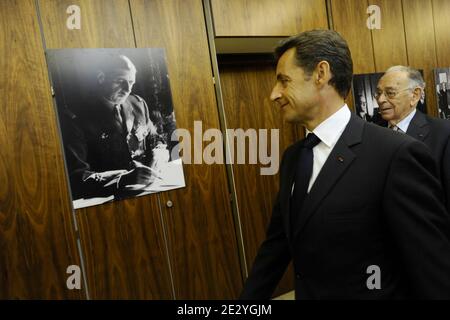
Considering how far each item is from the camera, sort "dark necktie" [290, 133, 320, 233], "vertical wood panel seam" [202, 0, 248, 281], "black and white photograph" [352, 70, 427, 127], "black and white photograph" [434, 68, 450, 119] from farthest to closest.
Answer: "black and white photograph" [434, 68, 450, 119] < "black and white photograph" [352, 70, 427, 127] < "vertical wood panel seam" [202, 0, 248, 281] < "dark necktie" [290, 133, 320, 233]

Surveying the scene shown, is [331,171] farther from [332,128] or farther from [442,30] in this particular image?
[442,30]

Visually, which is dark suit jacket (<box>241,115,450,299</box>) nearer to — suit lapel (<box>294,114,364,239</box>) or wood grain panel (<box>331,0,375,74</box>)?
suit lapel (<box>294,114,364,239</box>)

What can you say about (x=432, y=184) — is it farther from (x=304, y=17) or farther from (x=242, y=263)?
(x=304, y=17)

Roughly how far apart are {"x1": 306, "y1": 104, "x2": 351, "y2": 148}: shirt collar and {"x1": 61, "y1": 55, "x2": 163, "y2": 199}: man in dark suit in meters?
1.68

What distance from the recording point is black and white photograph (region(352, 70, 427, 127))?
166 inches

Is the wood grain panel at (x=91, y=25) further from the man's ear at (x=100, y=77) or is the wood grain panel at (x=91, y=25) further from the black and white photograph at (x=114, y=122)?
the man's ear at (x=100, y=77)

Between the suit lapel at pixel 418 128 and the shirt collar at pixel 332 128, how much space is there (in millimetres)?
1488

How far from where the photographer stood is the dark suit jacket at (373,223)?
1.25m

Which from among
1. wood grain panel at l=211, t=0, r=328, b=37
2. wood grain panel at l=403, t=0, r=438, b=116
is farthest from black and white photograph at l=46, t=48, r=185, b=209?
wood grain panel at l=403, t=0, r=438, b=116

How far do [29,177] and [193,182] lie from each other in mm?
1163

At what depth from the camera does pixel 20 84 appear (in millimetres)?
2494

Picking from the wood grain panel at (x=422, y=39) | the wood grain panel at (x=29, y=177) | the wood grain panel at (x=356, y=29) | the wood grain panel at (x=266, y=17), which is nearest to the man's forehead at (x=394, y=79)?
the wood grain panel at (x=266, y=17)
